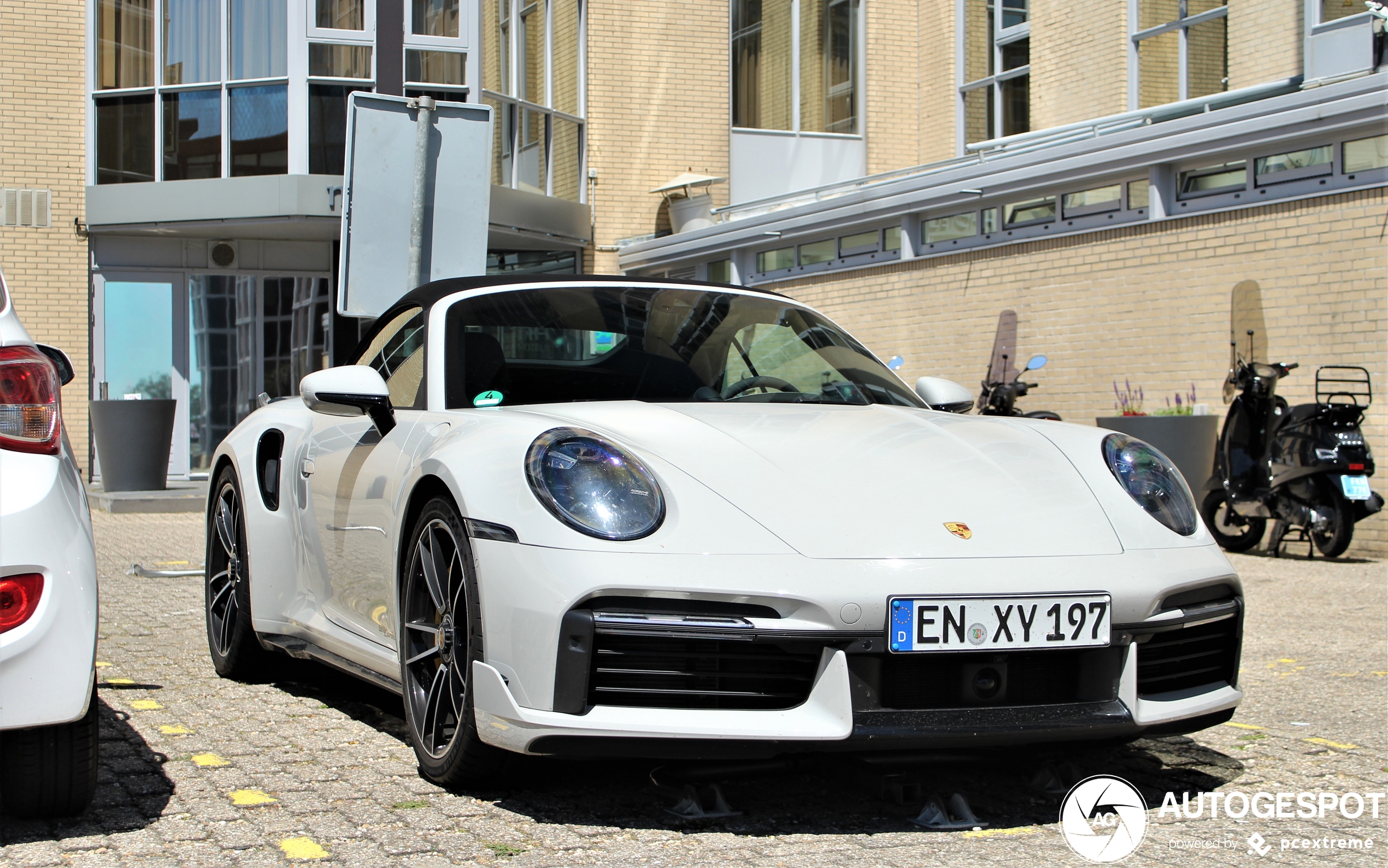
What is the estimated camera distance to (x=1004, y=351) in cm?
1345

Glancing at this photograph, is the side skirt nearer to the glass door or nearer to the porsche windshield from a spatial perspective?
the porsche windshield

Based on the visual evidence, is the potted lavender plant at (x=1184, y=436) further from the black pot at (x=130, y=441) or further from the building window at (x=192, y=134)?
the building window at (x=192, y=134)

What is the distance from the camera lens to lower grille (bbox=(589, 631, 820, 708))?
295cm

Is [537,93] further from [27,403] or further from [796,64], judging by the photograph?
[27,403]

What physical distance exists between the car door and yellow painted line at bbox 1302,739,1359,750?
105 inches

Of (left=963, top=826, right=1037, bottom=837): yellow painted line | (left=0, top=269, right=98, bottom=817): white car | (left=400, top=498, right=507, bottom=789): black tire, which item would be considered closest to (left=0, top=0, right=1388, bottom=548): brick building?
(left=963, top=826, right=1037, bottom=837): yellow painted line

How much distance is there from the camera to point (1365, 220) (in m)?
10.8

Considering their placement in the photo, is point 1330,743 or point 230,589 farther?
point 230,589

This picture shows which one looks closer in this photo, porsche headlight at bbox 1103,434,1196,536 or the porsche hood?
the porsche hood

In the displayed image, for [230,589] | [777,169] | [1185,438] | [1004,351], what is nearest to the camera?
[230,589]

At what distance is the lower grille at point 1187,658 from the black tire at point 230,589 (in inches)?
117

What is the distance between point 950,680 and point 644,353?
1521mm

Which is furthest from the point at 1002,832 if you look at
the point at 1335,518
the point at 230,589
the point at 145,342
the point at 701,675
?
the point at 145,342

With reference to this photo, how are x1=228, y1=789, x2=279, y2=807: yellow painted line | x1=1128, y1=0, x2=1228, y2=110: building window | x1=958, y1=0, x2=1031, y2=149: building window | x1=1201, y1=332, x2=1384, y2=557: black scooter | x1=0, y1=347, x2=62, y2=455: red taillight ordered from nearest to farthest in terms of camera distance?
x1=0, y1=347, x2=62, y2=455: red taillight < x1=228, y1=789, x2=279, y2=807: yellow painted line < x1=1201, y1=332, x2=1384, y2=557: black scooter < x1=1128, y1=0, x2=1228, y2=110: building window < x1=958, y1=0, x2=1031, y2=149: building window
